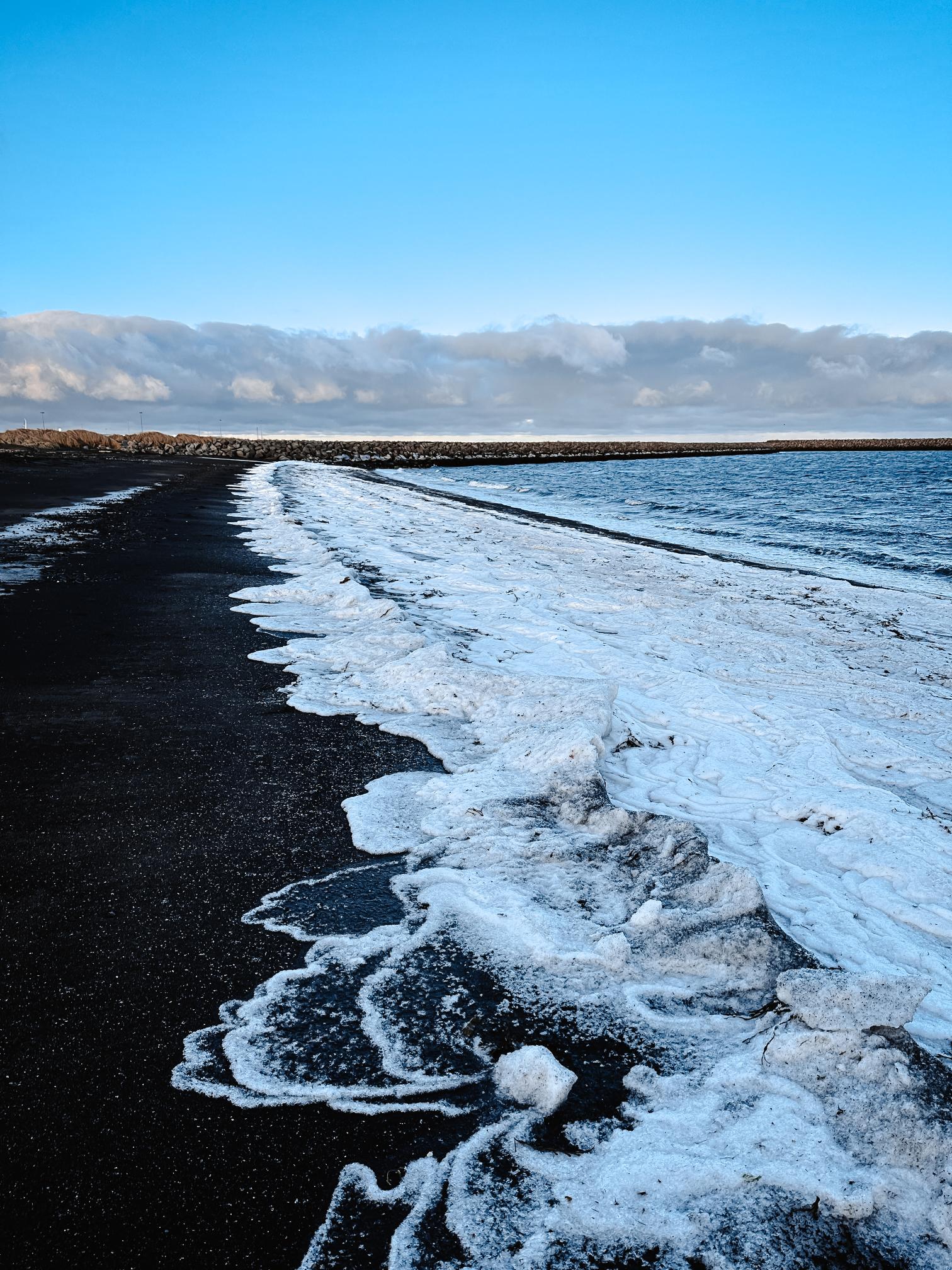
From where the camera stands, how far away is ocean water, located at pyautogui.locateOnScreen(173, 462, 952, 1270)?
142 centimetres

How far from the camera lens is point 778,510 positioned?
24266 millimetres

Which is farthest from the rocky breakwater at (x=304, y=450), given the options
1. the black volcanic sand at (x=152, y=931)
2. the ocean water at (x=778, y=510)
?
the black volcanic sand at (x=152, y=931)

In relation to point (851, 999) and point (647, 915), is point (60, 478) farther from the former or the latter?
point (851, 999)

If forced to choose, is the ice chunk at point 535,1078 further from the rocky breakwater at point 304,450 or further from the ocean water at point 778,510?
the rocky breakwater at point 304,450

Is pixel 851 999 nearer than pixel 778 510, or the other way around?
pixel 851 999

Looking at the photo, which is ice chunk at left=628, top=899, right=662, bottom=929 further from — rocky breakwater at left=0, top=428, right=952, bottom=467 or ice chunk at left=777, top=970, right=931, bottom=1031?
rocky breakwater at left=0, top=428, right=952, bottom=467

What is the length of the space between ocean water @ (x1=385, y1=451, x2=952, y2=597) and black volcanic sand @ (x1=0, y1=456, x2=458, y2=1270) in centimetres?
1109

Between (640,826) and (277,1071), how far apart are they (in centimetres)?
173

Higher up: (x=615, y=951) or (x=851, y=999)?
(x=851, y=999)

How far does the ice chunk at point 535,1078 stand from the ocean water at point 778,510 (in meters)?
11.7

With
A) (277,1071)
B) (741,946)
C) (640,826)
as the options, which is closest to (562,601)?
(640,826)

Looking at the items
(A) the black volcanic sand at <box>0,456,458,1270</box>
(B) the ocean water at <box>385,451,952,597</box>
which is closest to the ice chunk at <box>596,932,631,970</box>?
(A) the black volcanic sand at <box>0,456,458,1270</box>

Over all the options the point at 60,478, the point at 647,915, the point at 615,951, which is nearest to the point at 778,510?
the point at 60,478

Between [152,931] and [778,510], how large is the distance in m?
25.5
